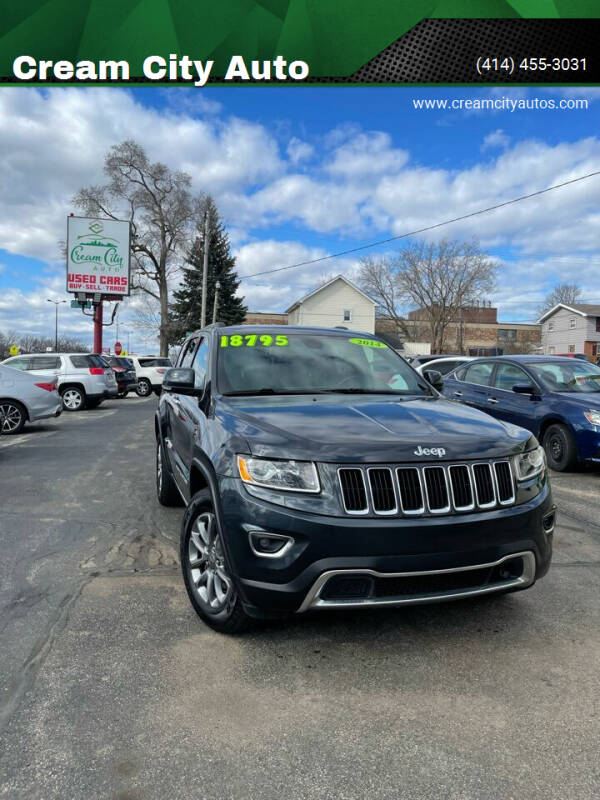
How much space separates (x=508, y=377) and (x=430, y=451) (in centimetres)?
674

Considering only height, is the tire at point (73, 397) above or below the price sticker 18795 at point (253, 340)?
below

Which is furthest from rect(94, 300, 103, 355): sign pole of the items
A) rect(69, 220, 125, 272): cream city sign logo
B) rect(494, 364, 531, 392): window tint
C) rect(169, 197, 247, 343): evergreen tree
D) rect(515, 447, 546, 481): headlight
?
rect(515, 447, 546, 481): headlight

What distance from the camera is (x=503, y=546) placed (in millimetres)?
2639

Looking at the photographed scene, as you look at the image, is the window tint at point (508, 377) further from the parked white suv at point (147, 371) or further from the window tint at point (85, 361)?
the parked white suv at point (147, 371)

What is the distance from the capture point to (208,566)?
3.07 m

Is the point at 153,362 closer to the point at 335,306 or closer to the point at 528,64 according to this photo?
the point at 528,64

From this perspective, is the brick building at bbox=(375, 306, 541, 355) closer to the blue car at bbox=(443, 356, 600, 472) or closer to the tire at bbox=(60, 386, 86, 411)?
the tire at bbox=(60, 386, 86, 411)

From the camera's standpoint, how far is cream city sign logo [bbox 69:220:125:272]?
36406 mm

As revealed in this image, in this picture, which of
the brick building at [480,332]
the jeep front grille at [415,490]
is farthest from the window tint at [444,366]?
the brick building at [480,332]

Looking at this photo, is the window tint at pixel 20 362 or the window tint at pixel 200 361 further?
the window tint at pixel 20 362

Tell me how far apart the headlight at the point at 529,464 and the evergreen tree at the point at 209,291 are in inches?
1906

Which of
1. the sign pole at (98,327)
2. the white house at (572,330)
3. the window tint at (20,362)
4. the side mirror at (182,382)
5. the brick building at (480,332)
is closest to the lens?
the side mirror at (182,382)

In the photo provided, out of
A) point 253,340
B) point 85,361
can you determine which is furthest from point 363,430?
point 85,361

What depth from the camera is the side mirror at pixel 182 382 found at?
370cm
